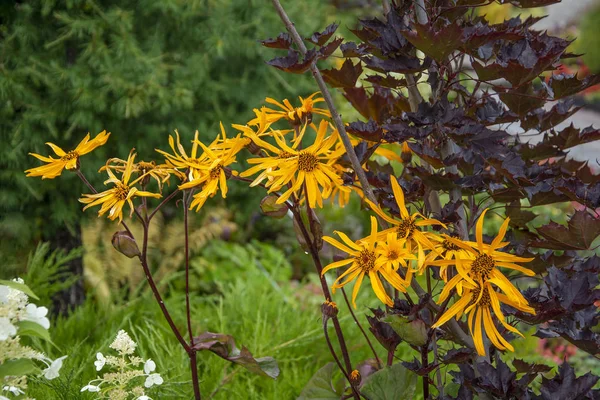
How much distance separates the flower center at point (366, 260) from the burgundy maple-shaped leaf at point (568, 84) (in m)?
0.37

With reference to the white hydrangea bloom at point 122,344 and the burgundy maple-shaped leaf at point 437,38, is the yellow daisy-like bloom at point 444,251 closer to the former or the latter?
the burgundy maple-shaped leaf at point 437,38

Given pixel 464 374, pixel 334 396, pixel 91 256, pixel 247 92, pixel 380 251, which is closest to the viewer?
pixel 380 251

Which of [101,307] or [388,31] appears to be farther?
[101,307]

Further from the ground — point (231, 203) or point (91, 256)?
point (231, 203)

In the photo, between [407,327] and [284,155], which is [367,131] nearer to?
[284,155]

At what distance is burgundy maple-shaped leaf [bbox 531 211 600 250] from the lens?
929 mm

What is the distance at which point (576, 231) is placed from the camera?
0.94 meters

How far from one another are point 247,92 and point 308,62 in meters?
1.87

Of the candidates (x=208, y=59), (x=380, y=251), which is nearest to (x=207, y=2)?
(x=208, y=59)

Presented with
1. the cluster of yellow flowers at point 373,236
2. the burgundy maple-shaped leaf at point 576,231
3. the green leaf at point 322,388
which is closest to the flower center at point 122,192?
the cluster of yellow flowers at point 373,236

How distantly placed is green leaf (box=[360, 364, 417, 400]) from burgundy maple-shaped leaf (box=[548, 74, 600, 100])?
48 centimetres

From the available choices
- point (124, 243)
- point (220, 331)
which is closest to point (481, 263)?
point (124, 243)

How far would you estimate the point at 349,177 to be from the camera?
42.0 inches

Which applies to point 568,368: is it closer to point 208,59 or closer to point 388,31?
point 388,31
